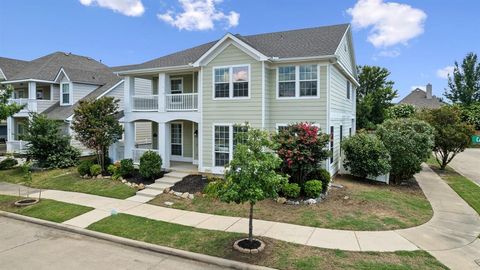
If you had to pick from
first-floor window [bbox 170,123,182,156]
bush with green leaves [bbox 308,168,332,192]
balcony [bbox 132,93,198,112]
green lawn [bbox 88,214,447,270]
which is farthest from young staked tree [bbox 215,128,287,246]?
first-floor window [bbox 170,123,182,156]

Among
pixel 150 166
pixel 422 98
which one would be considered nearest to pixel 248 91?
pixel 150 166

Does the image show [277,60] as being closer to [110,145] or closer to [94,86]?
[110,145]

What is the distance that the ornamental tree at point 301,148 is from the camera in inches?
465

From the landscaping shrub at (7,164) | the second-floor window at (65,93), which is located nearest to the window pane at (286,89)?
the landscaping shrub at (7,164)

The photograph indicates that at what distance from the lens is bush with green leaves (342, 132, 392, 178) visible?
48.0 feet

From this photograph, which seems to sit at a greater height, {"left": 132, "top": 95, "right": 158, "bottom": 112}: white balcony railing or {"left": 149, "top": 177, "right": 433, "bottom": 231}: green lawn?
{"left": 132, "top": 95, "right": 158, "bottom": 112}: white balcony railing

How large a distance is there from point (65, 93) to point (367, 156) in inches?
945

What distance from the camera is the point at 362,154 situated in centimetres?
1491

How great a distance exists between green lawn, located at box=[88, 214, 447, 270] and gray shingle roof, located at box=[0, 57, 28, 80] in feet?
93.3

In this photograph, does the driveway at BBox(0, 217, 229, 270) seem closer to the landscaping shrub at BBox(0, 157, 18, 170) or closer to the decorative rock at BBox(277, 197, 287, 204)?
the decorative rock at BBox(277, 197, 287, 204)

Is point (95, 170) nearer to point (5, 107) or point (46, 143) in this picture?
point (46, 143)

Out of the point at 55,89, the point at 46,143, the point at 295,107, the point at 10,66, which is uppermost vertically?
the point at 10,66

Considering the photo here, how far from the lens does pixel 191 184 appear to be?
46.3 feet

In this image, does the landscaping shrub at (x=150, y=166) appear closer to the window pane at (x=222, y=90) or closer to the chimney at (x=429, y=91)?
the window pane at (x=222, y=90)
